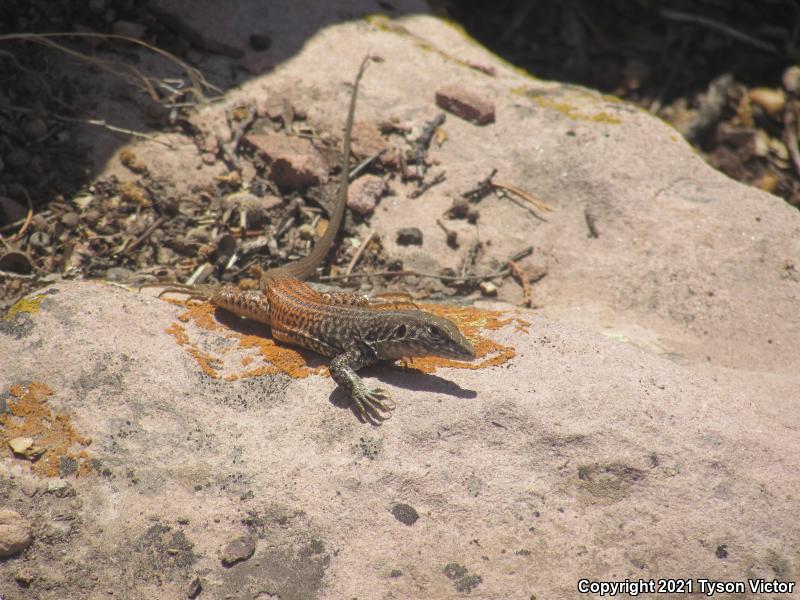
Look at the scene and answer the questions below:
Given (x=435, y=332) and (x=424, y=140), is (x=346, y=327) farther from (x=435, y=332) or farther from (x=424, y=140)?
(x=424, y=140)

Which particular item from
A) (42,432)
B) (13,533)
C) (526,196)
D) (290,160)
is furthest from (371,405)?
(526,196)

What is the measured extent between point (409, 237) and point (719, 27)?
7401mm

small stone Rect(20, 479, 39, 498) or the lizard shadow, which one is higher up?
the lizard shadow

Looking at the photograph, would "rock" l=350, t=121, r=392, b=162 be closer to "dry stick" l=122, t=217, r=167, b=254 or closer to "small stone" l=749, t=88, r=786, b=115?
"dry stick" l=122, t=217, r=167, b=254

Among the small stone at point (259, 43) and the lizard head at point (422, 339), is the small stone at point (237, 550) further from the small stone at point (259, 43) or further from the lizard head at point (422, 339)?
the small stone at point (259, 43)

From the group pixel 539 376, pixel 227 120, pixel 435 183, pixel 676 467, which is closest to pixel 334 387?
pixel 539 376

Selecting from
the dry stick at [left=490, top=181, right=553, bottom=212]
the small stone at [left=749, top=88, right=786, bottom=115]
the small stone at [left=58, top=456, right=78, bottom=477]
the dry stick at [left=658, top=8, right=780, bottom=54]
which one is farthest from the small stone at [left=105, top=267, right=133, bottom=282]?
the dry stick at [left=658, top=8, right=780, bottom=54]

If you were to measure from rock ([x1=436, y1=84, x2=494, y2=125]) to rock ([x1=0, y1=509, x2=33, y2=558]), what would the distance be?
559cm

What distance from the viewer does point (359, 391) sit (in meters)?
4.41

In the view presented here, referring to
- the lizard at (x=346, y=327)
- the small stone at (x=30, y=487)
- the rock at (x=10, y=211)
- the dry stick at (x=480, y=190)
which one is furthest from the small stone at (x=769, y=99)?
the small stone at (x=30, y=487)

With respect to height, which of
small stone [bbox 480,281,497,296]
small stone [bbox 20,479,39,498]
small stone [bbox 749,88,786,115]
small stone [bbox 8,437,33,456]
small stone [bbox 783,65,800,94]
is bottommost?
small stone [bbox 20,479,39,498]

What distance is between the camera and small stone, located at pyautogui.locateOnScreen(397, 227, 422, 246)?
6.53 meters

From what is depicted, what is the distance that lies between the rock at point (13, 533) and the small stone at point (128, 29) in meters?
5.19

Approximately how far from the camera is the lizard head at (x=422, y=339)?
14.9 ft
